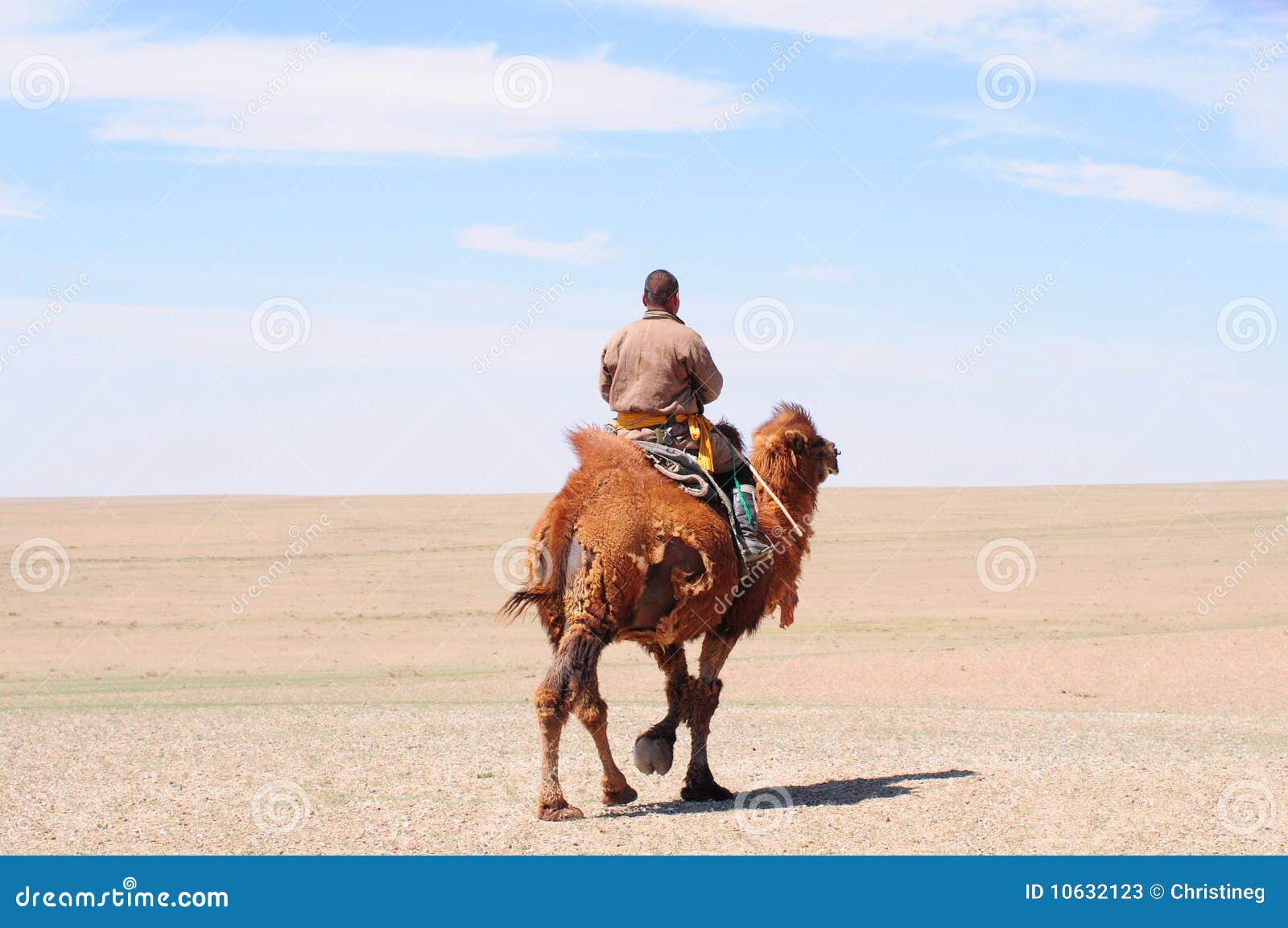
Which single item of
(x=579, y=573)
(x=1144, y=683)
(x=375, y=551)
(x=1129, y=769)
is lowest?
(x=1129, y=769)

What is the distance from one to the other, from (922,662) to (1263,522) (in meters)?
42.2

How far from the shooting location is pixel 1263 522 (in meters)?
60.5

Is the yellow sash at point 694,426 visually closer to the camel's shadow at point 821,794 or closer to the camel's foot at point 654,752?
the camel's foot at point 654,752

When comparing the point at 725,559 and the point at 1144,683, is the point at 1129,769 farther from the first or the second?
the point at 1144,683

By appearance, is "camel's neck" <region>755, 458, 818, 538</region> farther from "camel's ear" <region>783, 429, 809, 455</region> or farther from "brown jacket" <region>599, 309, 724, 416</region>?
"brown jacket" <region>599, 309, 724, 416</region>

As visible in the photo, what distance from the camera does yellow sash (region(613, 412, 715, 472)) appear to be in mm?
11023

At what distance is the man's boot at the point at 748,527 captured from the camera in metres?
11.0

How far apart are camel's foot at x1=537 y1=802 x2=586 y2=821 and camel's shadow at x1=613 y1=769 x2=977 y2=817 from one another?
51cm

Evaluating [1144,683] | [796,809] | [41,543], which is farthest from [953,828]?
[41,543]

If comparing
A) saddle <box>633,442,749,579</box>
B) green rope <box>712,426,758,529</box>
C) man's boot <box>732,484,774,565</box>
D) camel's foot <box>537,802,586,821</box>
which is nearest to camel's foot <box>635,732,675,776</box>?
camel's foot <box>537,802,586,821</box>

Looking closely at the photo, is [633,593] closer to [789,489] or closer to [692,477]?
[692,477]

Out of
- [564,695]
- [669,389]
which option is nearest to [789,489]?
[669,389]

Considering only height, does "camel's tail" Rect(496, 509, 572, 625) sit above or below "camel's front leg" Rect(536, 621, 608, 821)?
above

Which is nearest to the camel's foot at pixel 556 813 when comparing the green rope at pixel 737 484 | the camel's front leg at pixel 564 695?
the camel's front leg at pixel 564 695
